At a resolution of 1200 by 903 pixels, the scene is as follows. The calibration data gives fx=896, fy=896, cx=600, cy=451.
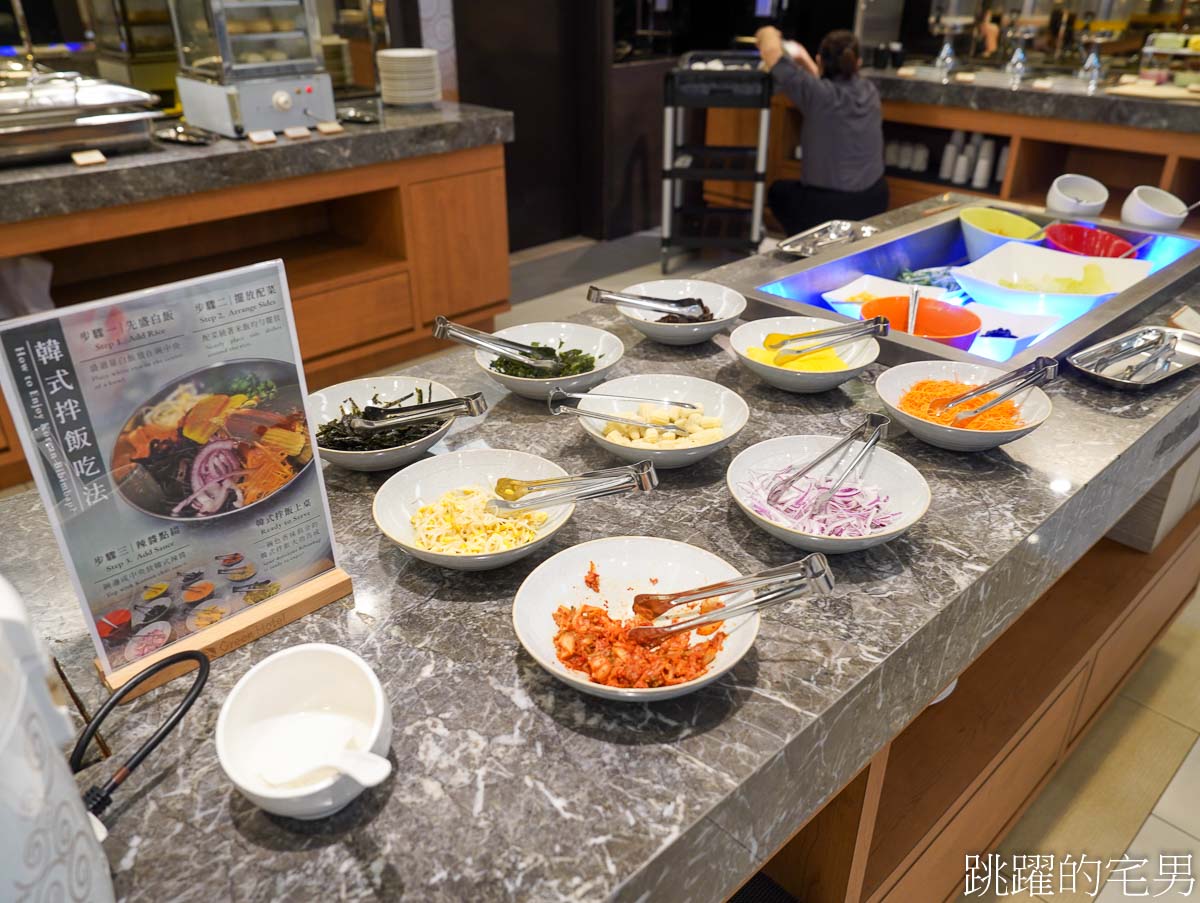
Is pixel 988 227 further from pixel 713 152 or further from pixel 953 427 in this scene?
pixel 713 152

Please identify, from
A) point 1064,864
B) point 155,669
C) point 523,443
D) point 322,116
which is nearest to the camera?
point 155,669

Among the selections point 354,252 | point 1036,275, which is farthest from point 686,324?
point 354,252

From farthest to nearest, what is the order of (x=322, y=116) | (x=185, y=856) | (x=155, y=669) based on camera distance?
(x=322, y=116) < (x=155, y=669) < (x=185, y=856)

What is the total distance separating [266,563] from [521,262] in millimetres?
4351

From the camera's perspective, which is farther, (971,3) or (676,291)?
(971,3)

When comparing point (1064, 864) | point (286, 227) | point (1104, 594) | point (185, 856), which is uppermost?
point (185, 856)

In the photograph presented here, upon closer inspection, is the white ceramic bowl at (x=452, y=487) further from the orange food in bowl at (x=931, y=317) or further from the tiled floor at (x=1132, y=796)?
the tiled floor at (x=1132, y=796)

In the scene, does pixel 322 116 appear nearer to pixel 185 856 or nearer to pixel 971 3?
pixel 185 856

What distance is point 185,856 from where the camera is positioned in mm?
780

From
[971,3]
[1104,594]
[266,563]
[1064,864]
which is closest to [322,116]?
[266,563]

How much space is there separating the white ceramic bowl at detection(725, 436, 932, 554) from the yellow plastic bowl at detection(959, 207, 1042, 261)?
1.36m

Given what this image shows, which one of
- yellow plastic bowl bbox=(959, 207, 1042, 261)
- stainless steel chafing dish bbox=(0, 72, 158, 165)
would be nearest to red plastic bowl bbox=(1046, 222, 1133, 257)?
yellow plastic bowl bbox=(959, 207, 1042, 261)

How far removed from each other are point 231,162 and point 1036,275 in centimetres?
246

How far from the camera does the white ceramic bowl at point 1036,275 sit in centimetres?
199
